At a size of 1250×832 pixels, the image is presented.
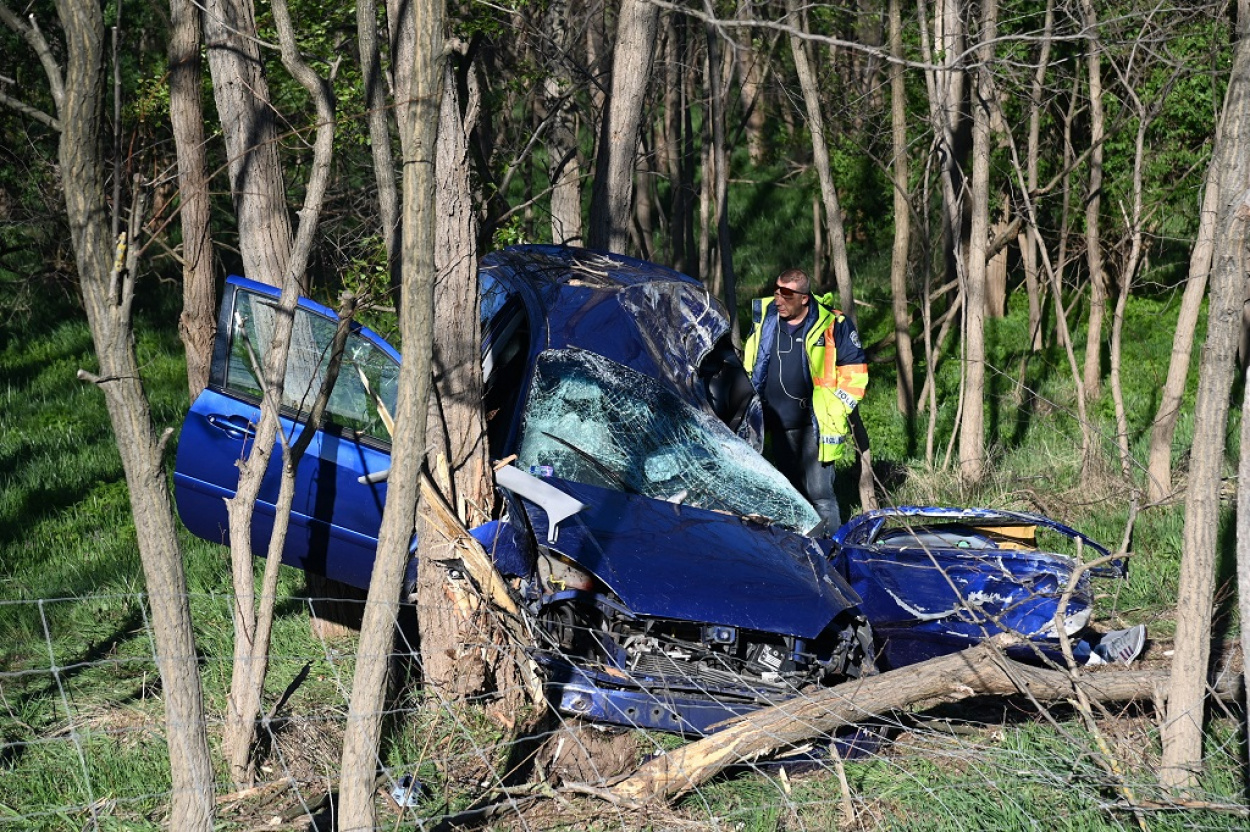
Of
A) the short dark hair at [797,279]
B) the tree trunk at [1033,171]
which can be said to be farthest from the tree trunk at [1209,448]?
the tree trunk at [1033,171]

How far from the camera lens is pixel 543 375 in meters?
5.97

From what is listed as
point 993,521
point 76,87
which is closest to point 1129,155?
point 993,521

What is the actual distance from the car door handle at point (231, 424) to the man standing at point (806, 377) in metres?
3.12

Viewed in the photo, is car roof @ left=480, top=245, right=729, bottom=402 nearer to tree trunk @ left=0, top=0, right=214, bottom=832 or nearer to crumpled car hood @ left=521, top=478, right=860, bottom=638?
crumpled car hood @ left=521, top=478, right=860, bottom=638

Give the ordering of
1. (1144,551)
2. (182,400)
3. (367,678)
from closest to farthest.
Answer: (367,678), (1144,551), (182,400)

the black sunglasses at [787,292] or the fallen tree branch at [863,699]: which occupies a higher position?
the black sunglasses at [787,292]

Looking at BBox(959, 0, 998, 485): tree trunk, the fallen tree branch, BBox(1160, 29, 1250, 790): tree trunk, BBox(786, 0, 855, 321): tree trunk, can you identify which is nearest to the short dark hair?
BBox(786, 0, 855, 321): tree trunk

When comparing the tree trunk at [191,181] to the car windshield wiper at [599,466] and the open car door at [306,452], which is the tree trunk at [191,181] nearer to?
the open car door at [306,452]

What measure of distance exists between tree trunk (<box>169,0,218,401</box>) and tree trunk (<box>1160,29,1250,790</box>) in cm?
438

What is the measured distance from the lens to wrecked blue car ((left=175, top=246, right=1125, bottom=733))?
4820 millimetres

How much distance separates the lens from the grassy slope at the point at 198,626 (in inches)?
182

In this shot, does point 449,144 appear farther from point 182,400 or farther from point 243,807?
point 182,400

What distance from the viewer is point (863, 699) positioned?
187 inches

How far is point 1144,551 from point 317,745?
493 centimetres
